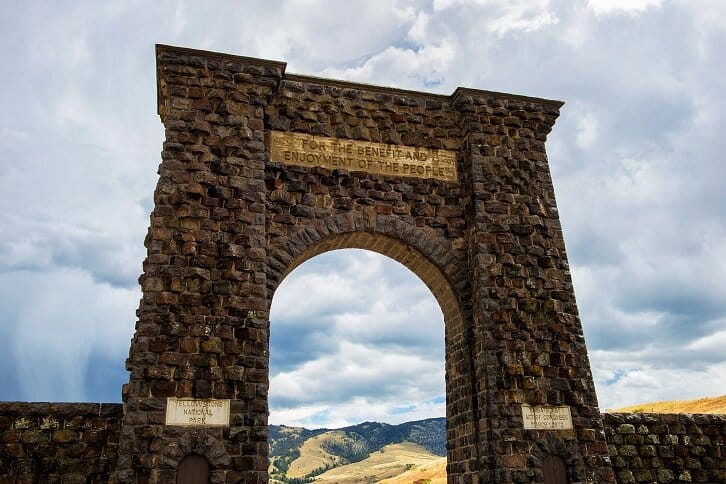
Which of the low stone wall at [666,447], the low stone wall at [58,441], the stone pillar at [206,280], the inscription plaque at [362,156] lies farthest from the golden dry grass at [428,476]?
the low stone wall at [58,441]

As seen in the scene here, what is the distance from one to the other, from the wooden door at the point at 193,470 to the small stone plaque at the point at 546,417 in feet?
15.6

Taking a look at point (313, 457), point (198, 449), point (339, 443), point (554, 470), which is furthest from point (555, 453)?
point (339, 443)

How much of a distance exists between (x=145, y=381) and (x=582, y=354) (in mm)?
6793

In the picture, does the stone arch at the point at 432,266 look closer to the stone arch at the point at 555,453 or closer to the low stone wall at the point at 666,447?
the stone arch at the point at 555,453

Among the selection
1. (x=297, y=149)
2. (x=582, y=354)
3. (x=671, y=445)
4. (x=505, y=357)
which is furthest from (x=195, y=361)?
(x=671, y=445)

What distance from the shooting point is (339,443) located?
5378 cm

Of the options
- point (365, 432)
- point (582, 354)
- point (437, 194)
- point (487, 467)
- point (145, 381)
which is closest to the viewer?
point (145, 381)

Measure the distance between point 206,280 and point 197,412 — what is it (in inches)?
74.8

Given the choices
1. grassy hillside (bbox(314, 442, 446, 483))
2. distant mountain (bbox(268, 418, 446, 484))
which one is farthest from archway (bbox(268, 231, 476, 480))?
distant mountain (bbox(268, 418, 446, 484))

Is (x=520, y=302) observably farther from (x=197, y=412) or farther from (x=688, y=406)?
(x=688, y=406)

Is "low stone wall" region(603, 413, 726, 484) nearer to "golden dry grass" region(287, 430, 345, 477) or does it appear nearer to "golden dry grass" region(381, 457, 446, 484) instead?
"golden dry grass" region(381, 457, 446, 484)

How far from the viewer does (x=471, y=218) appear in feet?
37.6

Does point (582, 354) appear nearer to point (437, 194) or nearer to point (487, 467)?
point (487, 467)

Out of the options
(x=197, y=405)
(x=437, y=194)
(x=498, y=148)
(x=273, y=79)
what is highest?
(x=273, y=79)
